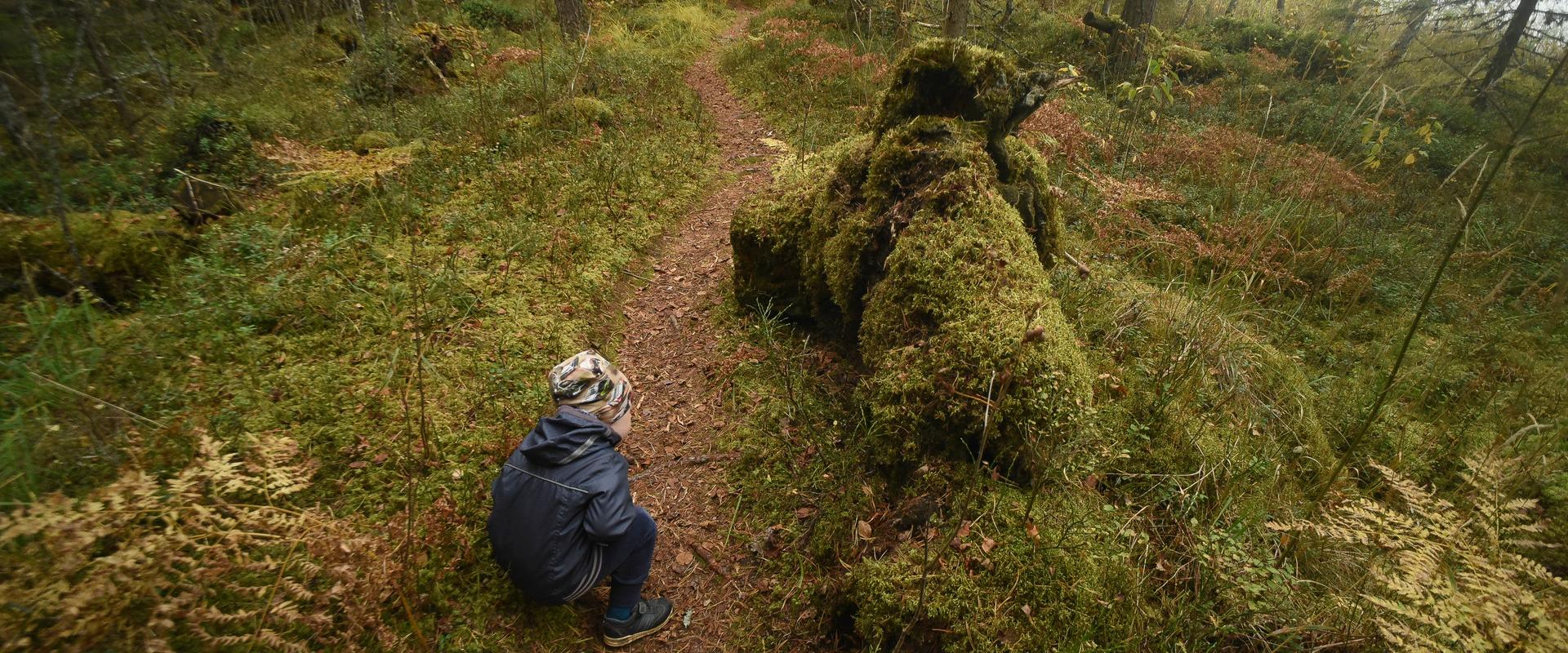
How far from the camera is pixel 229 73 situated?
371 inches

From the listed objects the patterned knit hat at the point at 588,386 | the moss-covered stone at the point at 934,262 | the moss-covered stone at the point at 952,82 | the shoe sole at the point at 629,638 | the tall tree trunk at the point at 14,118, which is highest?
the moss-covered stone at the point at 952,82

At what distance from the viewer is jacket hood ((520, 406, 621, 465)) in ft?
10.1

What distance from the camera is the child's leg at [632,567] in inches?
133

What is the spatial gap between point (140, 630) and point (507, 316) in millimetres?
3373

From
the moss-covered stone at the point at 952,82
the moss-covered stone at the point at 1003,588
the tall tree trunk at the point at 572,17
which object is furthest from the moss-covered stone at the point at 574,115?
the moss-covered stone at the point at 1003,588

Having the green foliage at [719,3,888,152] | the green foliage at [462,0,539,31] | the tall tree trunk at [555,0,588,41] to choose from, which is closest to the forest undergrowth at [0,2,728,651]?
the green foliage at [719,3,888,152]

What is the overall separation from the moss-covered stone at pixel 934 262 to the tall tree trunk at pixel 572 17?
34.8 feet

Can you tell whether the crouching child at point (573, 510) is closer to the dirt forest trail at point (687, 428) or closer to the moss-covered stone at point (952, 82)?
the dirt forest trail at point (687, 428)

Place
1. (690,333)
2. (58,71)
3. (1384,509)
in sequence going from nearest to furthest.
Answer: (1384,509) < (690,333) < (58,71)

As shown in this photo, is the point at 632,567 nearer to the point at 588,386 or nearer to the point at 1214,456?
the point at 588,386

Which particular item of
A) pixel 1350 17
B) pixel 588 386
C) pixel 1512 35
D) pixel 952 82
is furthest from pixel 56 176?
pixel 1350 17

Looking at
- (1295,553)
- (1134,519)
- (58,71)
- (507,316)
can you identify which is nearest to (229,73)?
(58,71)

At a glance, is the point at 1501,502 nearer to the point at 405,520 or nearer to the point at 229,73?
the point at 405,520

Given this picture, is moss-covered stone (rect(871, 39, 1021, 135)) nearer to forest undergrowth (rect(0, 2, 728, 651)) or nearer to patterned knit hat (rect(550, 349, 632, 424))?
patterned knit hat (rect(550, 349, 632, 424))
